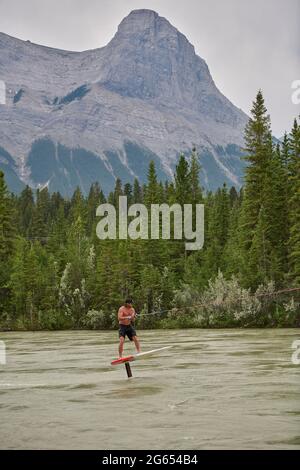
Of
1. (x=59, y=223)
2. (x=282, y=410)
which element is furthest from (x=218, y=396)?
(x=59, y=223)

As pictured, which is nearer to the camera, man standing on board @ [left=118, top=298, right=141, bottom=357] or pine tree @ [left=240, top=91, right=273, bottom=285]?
man standing on board @ [left=118, top=298, right=141, bottom=357]

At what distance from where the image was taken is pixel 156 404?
49.8 ft

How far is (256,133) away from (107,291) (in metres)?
20.3

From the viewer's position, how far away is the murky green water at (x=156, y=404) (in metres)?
11.5

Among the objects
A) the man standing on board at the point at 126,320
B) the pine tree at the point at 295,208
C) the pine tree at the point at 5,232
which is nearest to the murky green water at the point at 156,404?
the man standing on board at the point at 126,320

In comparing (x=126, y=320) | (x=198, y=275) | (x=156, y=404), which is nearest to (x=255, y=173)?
(x=198, y=275)

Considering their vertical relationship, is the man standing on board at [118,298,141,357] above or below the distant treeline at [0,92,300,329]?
below

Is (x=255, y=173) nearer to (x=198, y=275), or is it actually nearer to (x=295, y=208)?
(x=295, y=208)

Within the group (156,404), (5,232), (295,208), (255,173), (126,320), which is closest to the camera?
(156,404)

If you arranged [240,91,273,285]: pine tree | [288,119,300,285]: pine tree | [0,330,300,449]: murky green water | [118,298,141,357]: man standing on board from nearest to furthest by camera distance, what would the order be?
[0,330,300,449]: murky green water
[118,298,141,357]: man standing on board
[288,119,300,285]: pine tree
[240,91,273,285]: pine tree

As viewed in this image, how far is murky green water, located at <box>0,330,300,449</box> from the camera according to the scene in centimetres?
1145

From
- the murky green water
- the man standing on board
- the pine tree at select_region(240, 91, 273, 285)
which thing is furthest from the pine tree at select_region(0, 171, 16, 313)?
the murky green water

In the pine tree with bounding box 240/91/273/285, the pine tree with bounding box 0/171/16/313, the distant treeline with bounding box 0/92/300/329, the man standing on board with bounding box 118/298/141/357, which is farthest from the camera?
the pine tree with bounding box 0/171/16/313

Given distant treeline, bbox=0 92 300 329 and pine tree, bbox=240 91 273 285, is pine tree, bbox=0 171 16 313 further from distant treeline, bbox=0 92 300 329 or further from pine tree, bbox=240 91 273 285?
pine tree, bbox=240 91 273 285
